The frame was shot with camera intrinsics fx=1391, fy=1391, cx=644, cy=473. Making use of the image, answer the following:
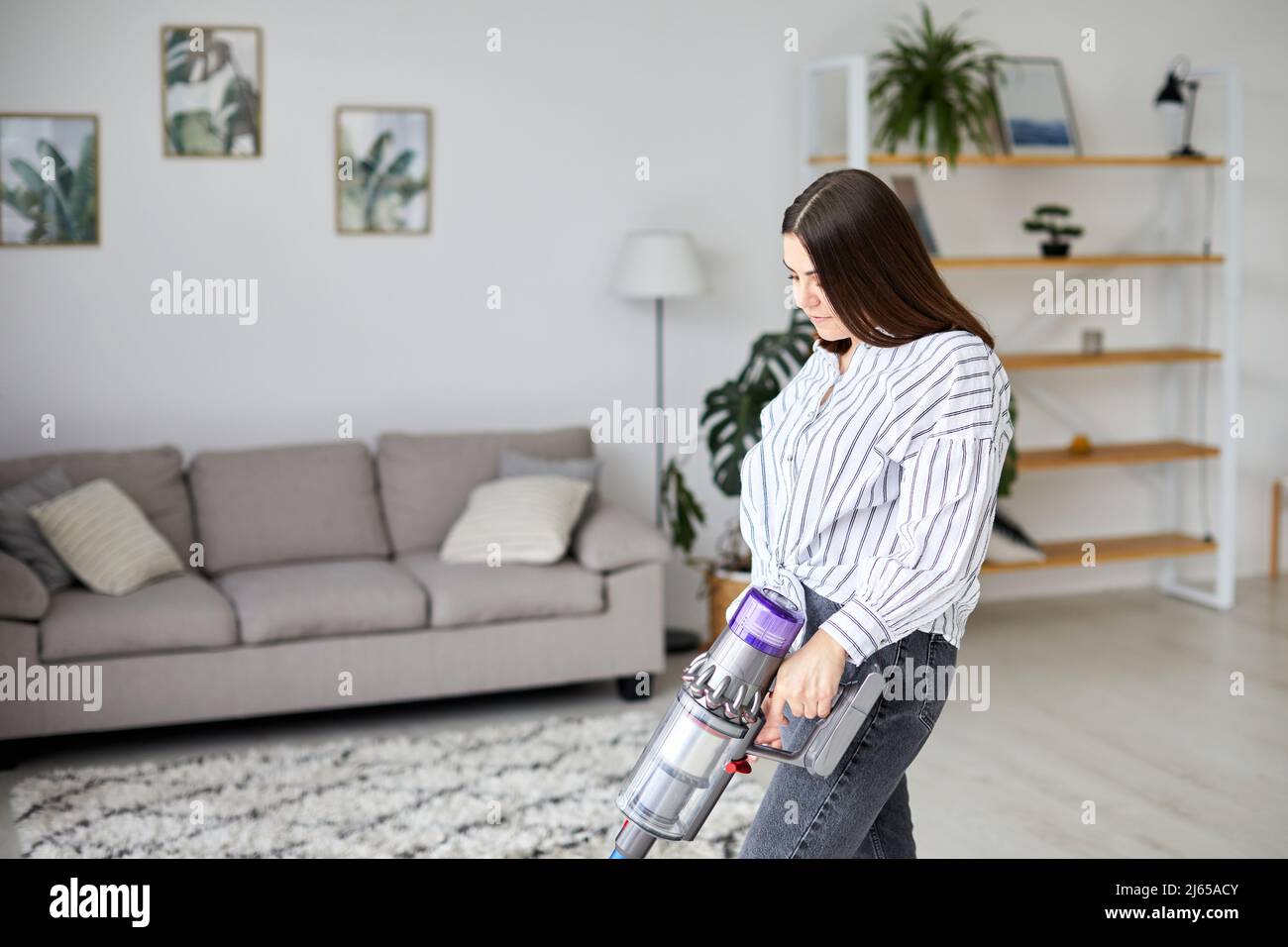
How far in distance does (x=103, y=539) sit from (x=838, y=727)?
3148 millimetres

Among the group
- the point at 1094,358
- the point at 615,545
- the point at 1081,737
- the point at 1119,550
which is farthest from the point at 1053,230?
the point at 615,545

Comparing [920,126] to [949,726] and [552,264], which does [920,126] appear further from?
[949,726]

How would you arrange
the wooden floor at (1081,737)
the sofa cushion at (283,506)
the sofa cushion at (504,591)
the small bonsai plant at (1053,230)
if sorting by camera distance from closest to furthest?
1. the wooden floor at (1081,737)
2. the sofa cushion at (504,591)
3. the sofa cushion at (283,506)
4. the small bonsai plant at (1053,230)

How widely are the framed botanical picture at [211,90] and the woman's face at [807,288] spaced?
3.57 metres

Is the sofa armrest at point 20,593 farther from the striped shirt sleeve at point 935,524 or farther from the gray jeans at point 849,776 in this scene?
the striped shirt sleeve at point 935,524

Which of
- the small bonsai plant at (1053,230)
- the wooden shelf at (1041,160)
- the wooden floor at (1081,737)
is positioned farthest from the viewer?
the small bonsai plant at (1053,230)

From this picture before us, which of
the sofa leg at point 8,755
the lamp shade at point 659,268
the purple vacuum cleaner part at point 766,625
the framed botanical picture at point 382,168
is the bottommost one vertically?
the sofa leg at point 8,755

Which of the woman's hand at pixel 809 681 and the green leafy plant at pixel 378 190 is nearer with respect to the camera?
the woman's hand at pixel 809 681

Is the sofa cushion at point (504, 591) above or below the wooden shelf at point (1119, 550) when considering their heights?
above

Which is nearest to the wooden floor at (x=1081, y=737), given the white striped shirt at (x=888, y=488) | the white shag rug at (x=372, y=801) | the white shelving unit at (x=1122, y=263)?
the white shag rug at (x=372, y=801)

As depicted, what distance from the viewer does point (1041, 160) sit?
534cm

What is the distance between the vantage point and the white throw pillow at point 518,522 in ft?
14.4

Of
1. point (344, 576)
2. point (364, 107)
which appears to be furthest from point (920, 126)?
point (344, 576)
